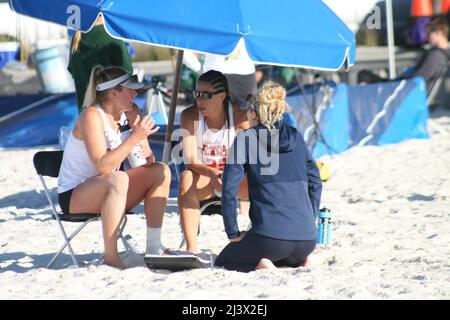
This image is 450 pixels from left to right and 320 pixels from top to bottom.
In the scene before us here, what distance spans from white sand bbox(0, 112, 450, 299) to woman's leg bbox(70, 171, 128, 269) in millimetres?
192

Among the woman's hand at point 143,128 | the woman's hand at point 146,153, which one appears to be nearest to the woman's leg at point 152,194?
the woman's hand at point 146,153

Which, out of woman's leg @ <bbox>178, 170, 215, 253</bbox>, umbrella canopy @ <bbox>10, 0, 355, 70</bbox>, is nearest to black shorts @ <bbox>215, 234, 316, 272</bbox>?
woman's leg @ <bbox>178, 170, 215, 253</bbox>

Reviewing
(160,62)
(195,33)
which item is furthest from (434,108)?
(195,33)

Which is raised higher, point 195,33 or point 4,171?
point 195,33

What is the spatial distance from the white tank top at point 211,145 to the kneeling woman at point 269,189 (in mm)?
684

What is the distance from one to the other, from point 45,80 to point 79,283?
7.15 metres

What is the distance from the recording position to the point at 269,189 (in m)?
5.18

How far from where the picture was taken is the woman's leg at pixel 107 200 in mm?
5242

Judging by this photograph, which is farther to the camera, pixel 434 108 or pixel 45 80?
pixel 434 108

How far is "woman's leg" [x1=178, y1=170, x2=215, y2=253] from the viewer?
5672mm

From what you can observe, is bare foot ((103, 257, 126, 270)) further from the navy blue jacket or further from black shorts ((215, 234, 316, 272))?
the navy blue jacket

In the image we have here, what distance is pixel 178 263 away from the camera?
5.28m
